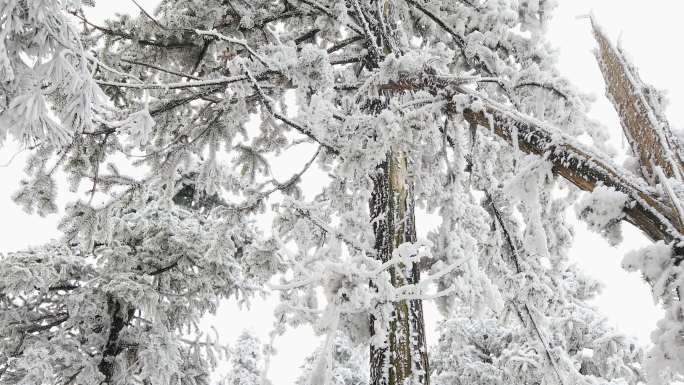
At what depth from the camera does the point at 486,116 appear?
2920mm

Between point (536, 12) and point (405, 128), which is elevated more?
point (536, 12)

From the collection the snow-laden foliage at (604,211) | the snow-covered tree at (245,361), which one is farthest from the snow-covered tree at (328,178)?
the snow-covered tree at (245,361)

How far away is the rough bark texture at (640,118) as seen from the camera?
6.41 ft

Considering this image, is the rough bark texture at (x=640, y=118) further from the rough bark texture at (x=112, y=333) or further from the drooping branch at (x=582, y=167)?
the rough bark texture at (x=112, y=333)

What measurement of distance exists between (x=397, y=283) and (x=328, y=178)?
1.97 m

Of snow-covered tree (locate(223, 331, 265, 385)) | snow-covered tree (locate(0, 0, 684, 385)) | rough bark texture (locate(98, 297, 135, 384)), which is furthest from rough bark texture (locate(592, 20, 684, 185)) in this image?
snow-covered tree (locate(223, 331, 265, 385))

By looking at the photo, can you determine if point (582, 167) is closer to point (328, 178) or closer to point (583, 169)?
Result: point (583, 169)

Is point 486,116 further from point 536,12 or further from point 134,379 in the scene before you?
point 134,379

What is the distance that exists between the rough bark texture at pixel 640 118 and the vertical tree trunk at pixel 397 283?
4.96 ft

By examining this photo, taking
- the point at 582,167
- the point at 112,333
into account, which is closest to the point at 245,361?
the point at 112,333

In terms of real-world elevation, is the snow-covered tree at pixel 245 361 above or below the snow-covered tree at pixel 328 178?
above

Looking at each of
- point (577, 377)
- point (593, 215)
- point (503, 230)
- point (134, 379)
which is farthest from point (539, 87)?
point (134, 379)

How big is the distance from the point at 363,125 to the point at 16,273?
6686 mm

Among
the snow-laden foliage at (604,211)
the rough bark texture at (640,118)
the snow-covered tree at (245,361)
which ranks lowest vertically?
the snow-laden foliage at (604,211)
